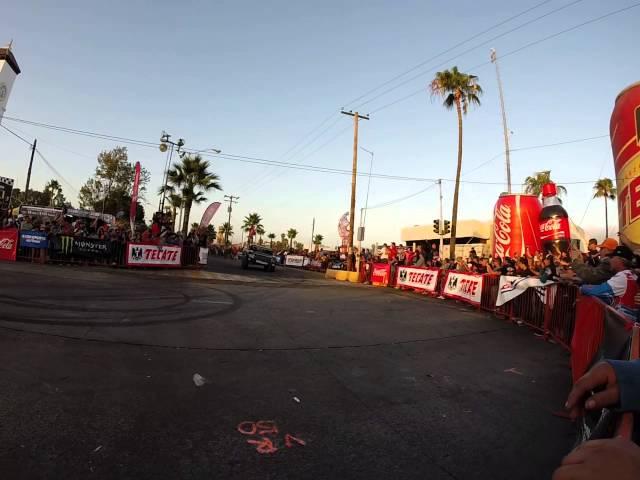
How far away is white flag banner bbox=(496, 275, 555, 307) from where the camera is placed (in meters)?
9.87

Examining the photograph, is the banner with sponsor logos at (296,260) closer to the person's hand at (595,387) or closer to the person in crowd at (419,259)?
the person in crowd at (419,259)

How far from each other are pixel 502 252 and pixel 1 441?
2034 cm

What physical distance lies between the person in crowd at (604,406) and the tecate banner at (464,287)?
39.0 feet

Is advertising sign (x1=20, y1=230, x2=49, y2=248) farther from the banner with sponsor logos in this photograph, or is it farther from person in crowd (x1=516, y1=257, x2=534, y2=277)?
the banner with sponsor logos

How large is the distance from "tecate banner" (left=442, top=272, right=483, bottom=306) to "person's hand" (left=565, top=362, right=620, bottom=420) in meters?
11.8

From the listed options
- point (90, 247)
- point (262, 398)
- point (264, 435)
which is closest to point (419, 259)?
point (90, 247)

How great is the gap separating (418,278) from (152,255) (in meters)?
12.1

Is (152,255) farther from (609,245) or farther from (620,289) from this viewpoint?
(620,289)

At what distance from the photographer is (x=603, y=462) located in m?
0.87

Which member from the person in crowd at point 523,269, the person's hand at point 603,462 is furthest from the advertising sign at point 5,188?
the person's hand at point 603,462

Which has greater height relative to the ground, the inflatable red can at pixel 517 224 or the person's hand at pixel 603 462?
the inflatable red can at pixel 517 224

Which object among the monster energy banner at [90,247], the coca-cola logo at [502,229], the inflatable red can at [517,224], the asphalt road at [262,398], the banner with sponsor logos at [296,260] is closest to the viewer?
the asphalt road at [262,398]

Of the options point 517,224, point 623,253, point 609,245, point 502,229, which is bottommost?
point 623,253

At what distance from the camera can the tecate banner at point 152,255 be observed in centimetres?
1781
